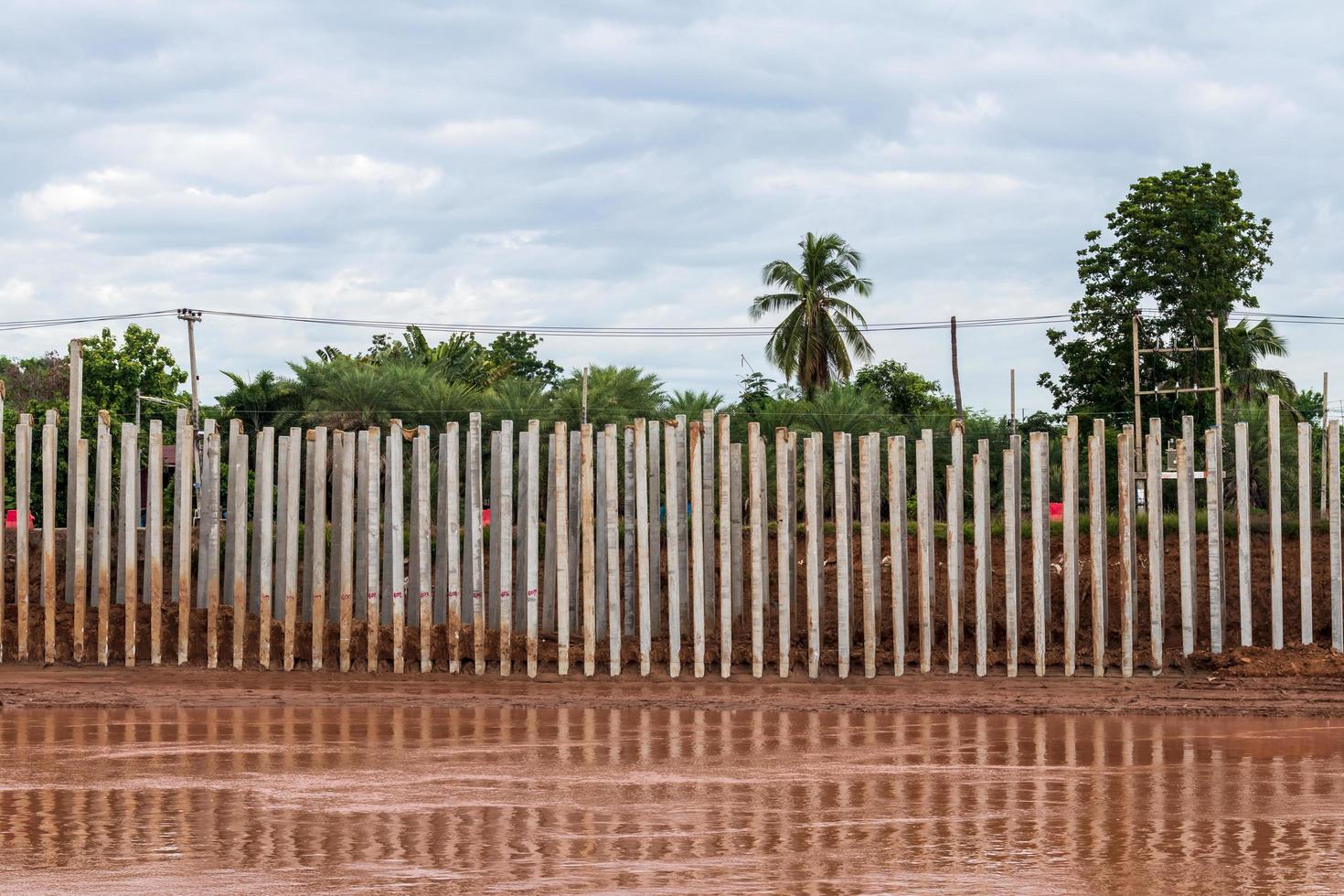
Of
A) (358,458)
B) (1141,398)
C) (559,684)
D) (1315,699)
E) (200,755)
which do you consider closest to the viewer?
(200,755)

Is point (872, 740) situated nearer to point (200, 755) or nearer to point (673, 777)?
point (673, 777)

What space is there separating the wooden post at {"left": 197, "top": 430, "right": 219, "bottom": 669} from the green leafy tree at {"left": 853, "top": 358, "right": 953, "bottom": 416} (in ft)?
126

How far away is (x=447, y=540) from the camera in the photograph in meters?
14.6

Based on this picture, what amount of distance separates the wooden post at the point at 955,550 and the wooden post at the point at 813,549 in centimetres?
117

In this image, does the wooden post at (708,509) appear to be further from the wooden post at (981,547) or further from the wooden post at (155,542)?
the wooden post at (155,542)

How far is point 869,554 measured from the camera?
14336mm

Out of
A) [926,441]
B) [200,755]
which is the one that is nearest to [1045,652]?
[926,441]

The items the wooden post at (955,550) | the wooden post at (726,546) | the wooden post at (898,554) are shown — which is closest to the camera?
the wooden post at (898,554)

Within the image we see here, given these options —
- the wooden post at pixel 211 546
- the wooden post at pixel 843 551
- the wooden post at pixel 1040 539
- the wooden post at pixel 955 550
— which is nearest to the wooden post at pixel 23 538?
the wooden post at pixel 211 546

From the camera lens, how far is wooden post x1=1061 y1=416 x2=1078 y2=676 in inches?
551

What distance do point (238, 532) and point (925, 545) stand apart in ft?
21.1

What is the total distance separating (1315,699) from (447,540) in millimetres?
7619

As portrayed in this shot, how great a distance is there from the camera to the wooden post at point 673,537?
14078mm

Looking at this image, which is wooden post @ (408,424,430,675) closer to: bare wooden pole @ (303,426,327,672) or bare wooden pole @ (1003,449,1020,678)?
bare wooden pole @ (303,426,327,672)
